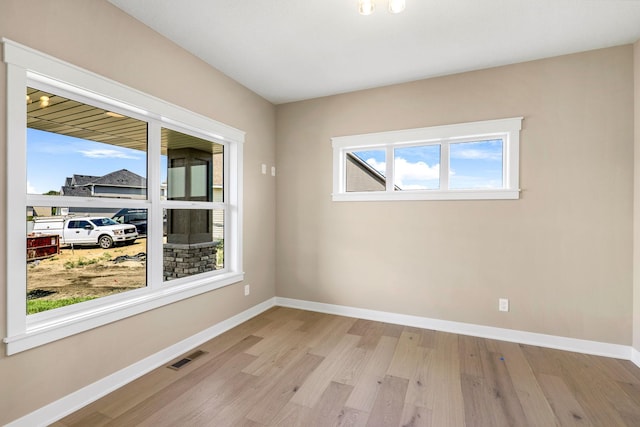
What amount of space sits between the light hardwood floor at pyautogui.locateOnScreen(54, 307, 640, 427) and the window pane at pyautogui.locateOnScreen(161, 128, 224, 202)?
4.94 ft

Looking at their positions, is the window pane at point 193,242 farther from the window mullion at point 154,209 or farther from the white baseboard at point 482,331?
the white baseboard at point 482,331

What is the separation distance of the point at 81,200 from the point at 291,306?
105 inches

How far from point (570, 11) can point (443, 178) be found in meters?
1.60

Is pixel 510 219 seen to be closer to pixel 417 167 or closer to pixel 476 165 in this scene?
pixel 476 165

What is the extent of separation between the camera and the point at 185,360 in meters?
2.54

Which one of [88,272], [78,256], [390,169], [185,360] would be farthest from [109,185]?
[390,169]

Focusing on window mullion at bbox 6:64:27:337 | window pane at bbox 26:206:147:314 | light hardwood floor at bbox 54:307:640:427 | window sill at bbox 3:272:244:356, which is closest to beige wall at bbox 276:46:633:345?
light hardwood floor at bbox 54:307:640:427

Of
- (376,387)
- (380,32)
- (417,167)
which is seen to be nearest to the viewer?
(376,387)

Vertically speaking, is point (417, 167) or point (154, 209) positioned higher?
point (417, 167)

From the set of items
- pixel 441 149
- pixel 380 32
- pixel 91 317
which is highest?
pixel 380 32

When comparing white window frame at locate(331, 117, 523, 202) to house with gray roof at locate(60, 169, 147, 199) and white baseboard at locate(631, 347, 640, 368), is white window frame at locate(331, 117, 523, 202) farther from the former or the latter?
house with gray roof at locate(60, 169, 147, 199)

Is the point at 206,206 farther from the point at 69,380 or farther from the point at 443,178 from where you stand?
the point at 443,178

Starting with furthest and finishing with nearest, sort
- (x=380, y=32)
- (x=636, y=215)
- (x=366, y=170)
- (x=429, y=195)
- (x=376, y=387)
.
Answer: (x=366, y=170), (x=429, y=195), (x=636, y=215), (x=380, y=32), (x=376, y=387)

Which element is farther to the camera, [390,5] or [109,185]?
[109,185]
